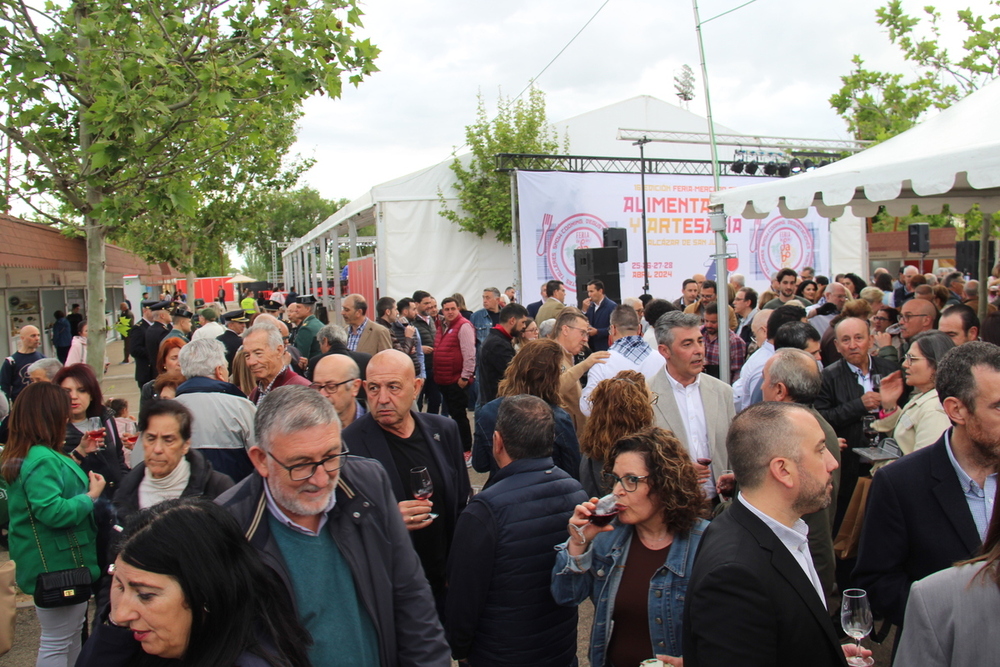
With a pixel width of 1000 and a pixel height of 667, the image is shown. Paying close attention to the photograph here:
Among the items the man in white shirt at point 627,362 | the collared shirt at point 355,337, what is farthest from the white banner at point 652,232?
the man in white shirt at point 627,362

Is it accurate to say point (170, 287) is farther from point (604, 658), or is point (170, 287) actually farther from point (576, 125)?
point (604, 658)

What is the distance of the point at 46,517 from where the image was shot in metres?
3.13

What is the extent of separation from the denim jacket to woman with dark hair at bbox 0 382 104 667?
224 centimetres

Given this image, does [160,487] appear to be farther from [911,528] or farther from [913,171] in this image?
[913,171]

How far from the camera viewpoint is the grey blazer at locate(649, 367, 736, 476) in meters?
3.77

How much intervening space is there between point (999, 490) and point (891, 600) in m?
1.10

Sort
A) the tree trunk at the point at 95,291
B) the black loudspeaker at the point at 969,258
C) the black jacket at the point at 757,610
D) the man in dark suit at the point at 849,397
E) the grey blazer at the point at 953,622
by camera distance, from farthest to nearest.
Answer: the black loudspeaker at the point at 969,258 < the tree trunk at the point at 95,291 < the man in dark suit at the point at 849,397 < the black jacket at the point at 757,610 < the grey blazer at the point at 953,622

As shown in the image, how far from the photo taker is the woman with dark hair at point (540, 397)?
12.3ft

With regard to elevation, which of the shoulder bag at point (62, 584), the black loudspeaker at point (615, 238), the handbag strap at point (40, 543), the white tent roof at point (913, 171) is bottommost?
the shoulder bag at point (62, 584)

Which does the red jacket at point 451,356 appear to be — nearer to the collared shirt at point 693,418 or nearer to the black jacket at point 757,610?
the collared shirt at point 693,418

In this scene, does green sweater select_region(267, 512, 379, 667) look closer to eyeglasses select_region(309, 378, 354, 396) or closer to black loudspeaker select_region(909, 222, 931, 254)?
eyeglasses select_region(309, 378, 354, 396)

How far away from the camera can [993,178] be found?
441 centimetres

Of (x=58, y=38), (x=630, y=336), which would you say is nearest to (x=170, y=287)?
(x=58, y=38)

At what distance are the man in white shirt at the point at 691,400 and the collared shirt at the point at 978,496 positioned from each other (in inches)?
58.1
